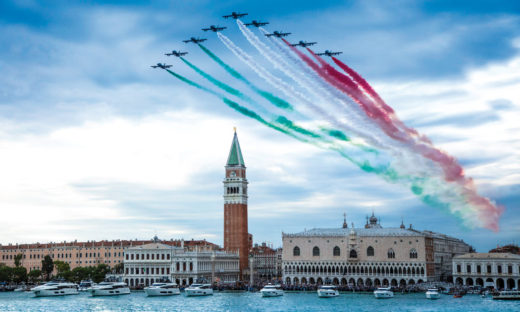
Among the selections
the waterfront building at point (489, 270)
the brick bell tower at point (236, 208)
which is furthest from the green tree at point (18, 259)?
the waterfront building at point (489, 270)

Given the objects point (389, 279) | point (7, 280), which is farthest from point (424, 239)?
point (7, 280)

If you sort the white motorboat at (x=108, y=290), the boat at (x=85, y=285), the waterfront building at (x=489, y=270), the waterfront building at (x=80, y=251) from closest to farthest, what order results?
1. the white motorboat at (x=108, y=290)
2. the waterfront building at (x=489, y=270)
3. the boat at (x=85, y=285)
4. the waterfront building at (x=80, y=251)

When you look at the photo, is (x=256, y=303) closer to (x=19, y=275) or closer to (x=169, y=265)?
(x=169, y=265)

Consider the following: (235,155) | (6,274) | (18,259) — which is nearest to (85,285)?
(6,274)

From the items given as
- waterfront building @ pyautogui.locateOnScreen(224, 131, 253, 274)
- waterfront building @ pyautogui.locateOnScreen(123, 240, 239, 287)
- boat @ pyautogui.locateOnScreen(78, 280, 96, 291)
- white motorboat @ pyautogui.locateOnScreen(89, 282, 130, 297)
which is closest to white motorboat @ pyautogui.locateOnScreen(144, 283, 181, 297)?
white motorboat @ pyautogui.locateOnScreen(89, 282, 130, 297)

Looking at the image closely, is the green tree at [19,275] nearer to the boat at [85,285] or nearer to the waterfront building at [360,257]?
the boat at [85,285]

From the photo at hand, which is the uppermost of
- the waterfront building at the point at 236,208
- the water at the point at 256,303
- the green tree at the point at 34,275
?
the waterfront building at the point at 236,208

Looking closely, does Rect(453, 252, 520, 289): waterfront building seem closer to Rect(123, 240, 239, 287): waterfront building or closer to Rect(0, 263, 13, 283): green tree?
Rect(123, 240, 239, 287): waterfront building
